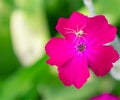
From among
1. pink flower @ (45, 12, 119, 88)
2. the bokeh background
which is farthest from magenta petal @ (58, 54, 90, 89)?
the bokeh background

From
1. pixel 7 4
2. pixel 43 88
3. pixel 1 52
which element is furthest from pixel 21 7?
pixel 43 88

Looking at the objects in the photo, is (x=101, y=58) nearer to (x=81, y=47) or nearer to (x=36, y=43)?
(x=81, y=47)

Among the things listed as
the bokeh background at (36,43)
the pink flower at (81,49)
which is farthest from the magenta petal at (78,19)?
the bokeh background at (36,43)

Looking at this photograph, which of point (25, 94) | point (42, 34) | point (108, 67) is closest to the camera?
point (108, 67)

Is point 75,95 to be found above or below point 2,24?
below

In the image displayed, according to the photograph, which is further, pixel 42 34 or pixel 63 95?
pixel 42 34

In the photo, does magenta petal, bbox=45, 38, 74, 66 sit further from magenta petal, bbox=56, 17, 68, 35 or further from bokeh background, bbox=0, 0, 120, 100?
bokeh background, bbox=0, 0, 120, 100

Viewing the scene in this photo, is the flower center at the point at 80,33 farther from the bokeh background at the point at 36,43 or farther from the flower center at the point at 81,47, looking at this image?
the bokeh background at the point at 36,43

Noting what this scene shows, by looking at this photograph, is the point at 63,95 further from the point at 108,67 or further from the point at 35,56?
the point at 108,67
